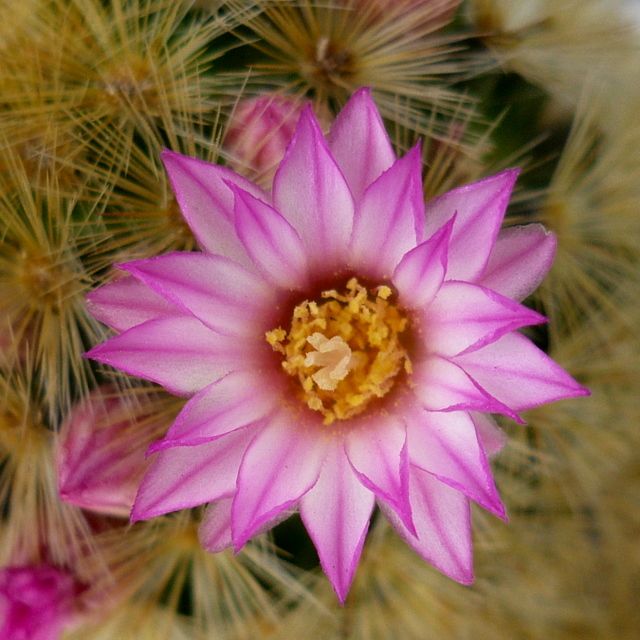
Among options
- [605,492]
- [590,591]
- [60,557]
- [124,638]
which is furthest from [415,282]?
[590,591]

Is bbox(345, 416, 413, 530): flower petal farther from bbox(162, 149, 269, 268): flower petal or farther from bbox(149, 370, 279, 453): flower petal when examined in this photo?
bbox(162, 149, 269, 268): flower petal

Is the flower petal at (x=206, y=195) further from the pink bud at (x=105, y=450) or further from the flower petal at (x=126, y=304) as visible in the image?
the pink bud at (x=105, y=450)

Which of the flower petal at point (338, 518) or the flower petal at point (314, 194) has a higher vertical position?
the flower petal at point (314, 194)

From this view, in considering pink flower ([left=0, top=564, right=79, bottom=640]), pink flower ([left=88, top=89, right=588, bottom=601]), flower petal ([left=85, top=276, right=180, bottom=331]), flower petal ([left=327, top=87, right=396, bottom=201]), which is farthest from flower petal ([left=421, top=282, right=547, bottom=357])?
pink flower ([left=0, top=564, right=79, bottom=640])

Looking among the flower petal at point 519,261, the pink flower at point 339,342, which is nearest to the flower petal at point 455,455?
the pink flower at point 339,342

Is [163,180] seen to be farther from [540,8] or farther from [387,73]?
[540,8]
